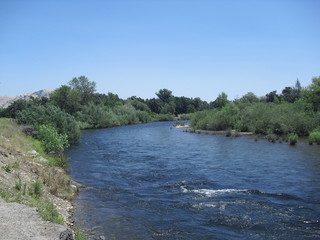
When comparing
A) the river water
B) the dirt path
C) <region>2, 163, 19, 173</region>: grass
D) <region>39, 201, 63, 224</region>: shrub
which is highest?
<region>2, 163, 19, 173</region>: grass

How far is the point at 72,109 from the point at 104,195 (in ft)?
264

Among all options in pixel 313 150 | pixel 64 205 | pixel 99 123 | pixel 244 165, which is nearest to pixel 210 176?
pixel 244 165

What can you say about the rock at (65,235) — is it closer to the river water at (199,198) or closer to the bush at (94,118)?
the river water at (199,198)

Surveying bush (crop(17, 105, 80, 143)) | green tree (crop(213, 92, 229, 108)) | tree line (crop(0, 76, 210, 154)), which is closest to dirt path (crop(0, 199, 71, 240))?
tree line (crop(0, 76, 210, 154))

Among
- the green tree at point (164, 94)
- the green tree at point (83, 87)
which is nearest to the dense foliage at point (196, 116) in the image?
the green tree at point (83, 87)

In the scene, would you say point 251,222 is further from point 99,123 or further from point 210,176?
point 99,123

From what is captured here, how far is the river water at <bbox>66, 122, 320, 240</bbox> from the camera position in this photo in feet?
37.9

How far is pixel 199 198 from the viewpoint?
15516mm

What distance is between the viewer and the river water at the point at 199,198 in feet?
37.9

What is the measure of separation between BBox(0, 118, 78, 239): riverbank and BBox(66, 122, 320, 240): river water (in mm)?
1010

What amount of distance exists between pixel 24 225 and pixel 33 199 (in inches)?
129

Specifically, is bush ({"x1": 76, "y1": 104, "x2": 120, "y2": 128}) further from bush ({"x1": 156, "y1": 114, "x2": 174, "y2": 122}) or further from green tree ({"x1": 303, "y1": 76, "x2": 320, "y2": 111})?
green tree ({"x1": 303, "y1": 76, "x2": 320, "y2": 111})

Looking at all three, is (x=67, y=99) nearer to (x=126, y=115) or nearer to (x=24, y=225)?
(x=126, y=115)

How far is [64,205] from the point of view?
515 inches
